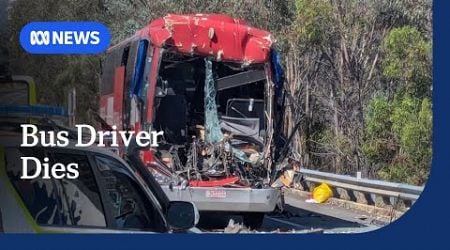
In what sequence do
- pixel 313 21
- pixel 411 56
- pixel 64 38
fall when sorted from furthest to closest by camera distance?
pixel 313 21
pixel 411 56
pixel 64 38

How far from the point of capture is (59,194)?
4047 mm

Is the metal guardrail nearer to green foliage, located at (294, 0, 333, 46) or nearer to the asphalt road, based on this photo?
the asphalt road

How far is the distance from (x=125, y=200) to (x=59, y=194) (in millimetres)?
311

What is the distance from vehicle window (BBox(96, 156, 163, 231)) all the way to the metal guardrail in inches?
25.8

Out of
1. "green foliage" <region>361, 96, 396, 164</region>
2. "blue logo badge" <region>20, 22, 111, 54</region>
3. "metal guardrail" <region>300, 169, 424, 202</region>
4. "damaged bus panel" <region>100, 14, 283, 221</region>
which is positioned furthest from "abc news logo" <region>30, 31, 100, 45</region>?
"green foliage" <region>361, 96, 396, 164</region>

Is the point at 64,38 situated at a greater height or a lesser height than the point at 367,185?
greater

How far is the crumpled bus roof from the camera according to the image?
4.07 m

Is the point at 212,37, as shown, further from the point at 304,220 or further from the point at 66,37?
the point at 304,220

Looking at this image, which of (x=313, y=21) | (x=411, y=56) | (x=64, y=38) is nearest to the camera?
(x=64, y=38)

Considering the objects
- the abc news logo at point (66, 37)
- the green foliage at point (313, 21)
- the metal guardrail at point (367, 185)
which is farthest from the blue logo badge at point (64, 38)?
Result: the metal guardrail at point (367, 185)

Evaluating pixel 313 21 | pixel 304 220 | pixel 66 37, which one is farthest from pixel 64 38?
pixel 304 220

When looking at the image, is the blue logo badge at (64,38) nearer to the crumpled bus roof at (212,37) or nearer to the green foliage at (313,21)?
the crumpled bus roof at (212,37)

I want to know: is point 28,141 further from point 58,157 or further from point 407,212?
point 407,212

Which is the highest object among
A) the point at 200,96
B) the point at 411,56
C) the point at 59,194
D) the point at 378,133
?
the point at 411,56
